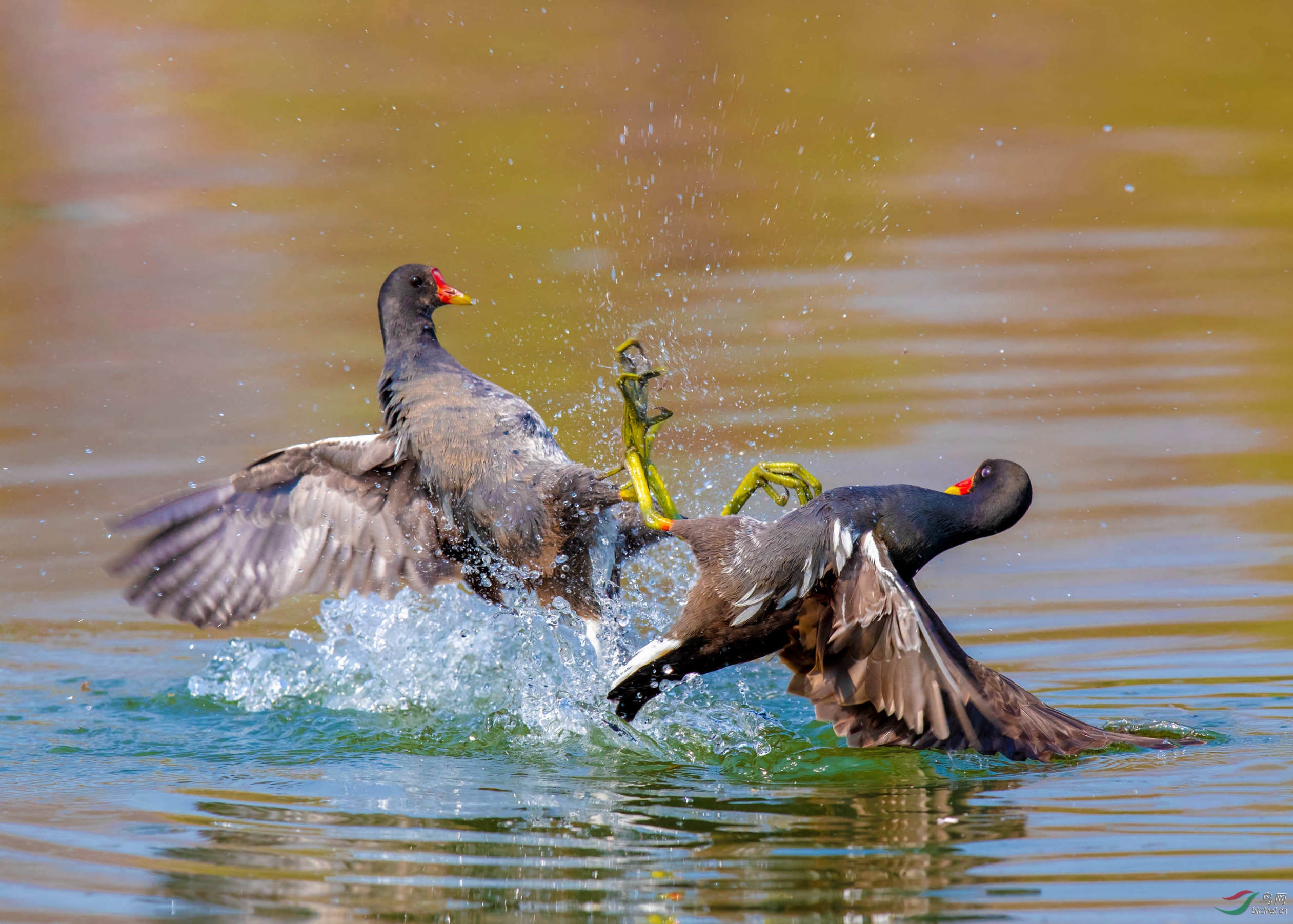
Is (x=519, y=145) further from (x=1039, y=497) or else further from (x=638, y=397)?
(x=638, y=397)

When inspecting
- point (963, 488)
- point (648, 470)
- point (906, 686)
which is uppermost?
point (648, 470)

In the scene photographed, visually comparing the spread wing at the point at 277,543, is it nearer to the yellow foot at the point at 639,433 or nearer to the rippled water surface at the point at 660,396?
the rippled water surface at the point at 660,396

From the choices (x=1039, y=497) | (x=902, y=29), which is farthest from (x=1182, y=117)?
(x=1039, y=497)

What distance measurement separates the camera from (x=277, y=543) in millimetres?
5465

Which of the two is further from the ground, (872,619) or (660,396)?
(660,396)

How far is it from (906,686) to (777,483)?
0.90 meters

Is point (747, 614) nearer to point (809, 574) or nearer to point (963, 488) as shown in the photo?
point (809, 574)

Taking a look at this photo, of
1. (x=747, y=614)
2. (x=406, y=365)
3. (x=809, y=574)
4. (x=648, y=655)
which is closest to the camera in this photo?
(x=809, y=574)

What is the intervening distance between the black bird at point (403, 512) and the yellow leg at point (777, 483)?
1.24ft

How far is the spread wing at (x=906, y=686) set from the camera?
3.90 meters

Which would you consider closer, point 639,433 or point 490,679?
point 639,433

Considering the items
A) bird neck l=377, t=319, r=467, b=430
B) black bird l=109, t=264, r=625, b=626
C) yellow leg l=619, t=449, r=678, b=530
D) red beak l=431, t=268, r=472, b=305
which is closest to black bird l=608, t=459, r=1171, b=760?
yellow leg l=619, t=449, r=678, b=530

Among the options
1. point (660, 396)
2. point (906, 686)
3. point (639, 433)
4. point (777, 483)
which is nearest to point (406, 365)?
point (639, 433)

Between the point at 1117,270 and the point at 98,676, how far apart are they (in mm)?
6084
